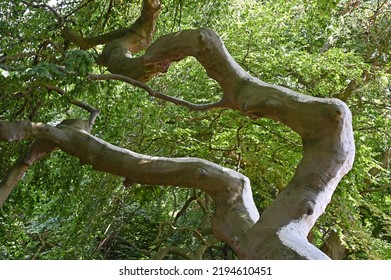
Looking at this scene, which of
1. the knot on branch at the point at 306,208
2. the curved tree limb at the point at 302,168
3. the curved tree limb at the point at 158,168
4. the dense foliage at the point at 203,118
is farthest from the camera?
the dense foliage at the point at 203,118

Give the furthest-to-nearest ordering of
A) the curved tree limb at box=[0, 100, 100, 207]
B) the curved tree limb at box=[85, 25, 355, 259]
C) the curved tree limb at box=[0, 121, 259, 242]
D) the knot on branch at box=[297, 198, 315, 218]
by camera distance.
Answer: the curved tree limb at box=[0, 100, 100, 207] < the curved tree limb at box=[0, 121, 259, 242] < the knot on branch at box=[297, 198, 315, 218] < the curved tree limb at box=[85, 25, 355, 259]

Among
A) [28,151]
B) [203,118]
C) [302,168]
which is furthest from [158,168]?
[203,118]

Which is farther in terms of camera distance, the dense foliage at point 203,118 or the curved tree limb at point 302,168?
the dense foliage at point 203,118

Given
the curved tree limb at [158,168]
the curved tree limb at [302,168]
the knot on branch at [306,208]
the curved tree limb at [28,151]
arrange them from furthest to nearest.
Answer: the curved tree limb at [28,151]
the curved tree limb at [158,168]
the knot on branch at [306,208]
the curved tree limb at [302,168]

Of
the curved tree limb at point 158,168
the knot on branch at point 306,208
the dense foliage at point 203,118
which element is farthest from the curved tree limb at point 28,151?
the knot on branch at point 306,208

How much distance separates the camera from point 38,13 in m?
5.37

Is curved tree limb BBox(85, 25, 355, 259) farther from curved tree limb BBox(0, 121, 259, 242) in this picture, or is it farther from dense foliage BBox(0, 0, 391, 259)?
dense foliage BBox(0, 0, 391, 259)

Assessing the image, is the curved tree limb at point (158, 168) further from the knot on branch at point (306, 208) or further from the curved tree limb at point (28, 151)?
the knot on branch at point (306, 208)

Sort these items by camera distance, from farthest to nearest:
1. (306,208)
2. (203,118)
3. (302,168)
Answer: (203,118) < (302,168) < (306,208)

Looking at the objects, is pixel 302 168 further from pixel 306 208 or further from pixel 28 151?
pixel 28 151

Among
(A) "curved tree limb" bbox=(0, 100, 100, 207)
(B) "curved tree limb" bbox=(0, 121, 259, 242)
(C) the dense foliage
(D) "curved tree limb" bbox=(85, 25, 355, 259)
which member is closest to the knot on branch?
(D) "curved tree limb" bbox=(85, 25, 355, 259)

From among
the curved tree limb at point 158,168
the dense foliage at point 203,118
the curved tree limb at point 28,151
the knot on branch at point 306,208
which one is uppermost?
the dense foliage at point 203,118
